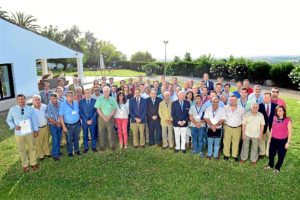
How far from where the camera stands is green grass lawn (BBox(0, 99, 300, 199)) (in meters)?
5.64

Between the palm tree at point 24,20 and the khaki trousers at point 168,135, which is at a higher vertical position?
the palm tree at point 24,20

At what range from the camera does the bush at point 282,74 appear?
707 inches

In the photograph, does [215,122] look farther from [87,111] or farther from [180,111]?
[87,111]

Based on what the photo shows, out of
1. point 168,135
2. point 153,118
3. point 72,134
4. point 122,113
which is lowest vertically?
point 168,135

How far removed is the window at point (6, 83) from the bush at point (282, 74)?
16.6 m

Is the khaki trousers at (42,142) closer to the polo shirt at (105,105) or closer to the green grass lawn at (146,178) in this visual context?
the green grass lawn at (146,178)

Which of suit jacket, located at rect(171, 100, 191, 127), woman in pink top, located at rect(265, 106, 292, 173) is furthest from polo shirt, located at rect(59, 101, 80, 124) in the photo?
woman in pink top, located at rect(265, 106, 292, 173)

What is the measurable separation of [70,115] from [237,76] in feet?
57.7

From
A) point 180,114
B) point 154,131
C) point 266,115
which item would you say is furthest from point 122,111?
point 266,115

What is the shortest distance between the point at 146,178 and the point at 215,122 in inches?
87.1

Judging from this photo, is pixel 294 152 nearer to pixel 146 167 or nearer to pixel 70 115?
pixel 146 167

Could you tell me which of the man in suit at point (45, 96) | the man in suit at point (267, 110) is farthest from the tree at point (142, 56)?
the man in suit at point (267, 110)

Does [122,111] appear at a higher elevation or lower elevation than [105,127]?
higher

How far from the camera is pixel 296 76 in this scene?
55.3 feet
